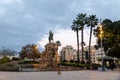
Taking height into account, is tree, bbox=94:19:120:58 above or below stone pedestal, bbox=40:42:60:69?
above

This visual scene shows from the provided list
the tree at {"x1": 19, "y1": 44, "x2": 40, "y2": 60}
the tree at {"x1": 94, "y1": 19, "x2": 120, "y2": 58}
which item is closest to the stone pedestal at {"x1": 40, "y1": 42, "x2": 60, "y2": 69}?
the tree at {"x1": 94, "y1": 19, "x2": 120, "y2": 58}

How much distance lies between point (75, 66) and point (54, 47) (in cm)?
699

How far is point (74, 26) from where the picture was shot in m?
89.6

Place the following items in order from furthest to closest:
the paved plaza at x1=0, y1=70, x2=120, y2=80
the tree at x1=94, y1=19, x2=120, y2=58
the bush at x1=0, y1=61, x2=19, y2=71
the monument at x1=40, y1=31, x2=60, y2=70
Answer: the tree at x1=94, y1=19, x2=120, y2=58 → the monument at x1=40, y1=31, x2=60, y2=70 → the bush at x1=0, y1=61, x2=19, y2=71 → the paved plaza at x1=0, y1=70, x2=120, y2=80

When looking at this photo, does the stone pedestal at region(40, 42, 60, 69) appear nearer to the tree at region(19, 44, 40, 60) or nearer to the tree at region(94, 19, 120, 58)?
the tree at region(94, 19, 120, 58)

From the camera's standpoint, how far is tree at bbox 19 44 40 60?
114m

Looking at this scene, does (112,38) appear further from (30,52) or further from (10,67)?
(30,52)

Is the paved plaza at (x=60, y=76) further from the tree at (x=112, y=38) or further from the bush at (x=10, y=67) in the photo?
the tree at (x=112, y=38)

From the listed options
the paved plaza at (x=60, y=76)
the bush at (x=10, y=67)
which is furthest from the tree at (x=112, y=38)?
the paved plaza at (x=60, y=76)

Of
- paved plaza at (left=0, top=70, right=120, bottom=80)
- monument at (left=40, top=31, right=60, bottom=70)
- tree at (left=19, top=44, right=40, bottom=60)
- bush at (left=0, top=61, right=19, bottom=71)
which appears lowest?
paved plaza at (left=0, top=70, right=120, bottom=80)

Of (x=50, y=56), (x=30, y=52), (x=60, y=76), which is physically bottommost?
(x=60, y=76)

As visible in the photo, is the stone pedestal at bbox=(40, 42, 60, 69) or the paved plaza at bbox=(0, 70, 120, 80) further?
the stone pedestal at bbox=(40, 42, 60, 69)

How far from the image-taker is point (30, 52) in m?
115

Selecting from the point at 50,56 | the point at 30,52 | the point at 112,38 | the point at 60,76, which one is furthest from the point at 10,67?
the point at 30,52
